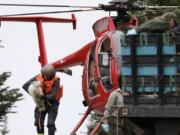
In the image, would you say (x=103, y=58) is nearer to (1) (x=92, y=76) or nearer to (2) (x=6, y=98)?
(1) (x=92, y=76)

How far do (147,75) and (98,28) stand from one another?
6685mm

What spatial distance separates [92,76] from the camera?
2286 cm

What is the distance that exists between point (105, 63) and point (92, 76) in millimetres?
800

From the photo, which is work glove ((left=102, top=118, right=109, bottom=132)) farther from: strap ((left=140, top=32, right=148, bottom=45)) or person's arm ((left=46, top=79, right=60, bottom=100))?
strap ((left=140, top=32, right=148, bottom=45))

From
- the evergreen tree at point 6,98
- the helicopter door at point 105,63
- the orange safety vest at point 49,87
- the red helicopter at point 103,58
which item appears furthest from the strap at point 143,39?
the evergreen tree at point 6,98

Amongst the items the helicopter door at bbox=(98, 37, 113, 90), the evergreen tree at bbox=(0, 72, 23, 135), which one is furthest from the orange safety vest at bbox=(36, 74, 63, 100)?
the evergreen tree at bbox=(0, 72, 23, 135)

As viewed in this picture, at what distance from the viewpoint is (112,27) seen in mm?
22672

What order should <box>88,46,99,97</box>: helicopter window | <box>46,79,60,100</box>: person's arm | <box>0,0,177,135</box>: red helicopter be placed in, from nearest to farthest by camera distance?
<box>46,79,60,100</box>: person's arm, <box>0,0,177,135</box>: red helicopter, <box>88,46,99,97</box>: helicopter window

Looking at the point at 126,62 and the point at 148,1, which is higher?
the point at 126,62

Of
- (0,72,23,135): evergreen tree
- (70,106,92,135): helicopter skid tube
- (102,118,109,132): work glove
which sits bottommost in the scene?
(0,72,23,135): evergreen tree

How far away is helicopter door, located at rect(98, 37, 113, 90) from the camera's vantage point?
2210 centimetres

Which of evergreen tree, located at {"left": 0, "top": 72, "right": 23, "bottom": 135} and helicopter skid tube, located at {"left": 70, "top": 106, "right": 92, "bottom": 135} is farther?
evergreen tree, located at {"left": 0, "top": 72, "right": 23, "bottom": 135}

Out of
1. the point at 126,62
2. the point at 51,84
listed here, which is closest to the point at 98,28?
the point at 51,84

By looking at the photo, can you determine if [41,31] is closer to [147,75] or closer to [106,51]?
[106,51]
